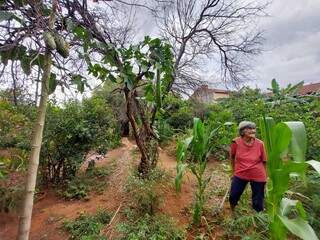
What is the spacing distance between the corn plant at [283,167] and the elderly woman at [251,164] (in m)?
1.51

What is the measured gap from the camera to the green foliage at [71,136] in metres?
5.84

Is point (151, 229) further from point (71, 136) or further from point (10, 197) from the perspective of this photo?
point (71, 136)

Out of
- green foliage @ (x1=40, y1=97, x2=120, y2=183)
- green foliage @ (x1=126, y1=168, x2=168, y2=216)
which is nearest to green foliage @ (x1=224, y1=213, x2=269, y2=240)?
green foliage @ (x1=126, y1=168, x2=168, y2=216)

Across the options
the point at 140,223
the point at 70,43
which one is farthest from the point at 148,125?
the point at 70,43

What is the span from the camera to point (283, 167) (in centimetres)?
240

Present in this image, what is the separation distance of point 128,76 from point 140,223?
1881mm

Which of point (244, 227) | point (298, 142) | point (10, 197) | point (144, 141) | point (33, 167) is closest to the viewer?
point (298, 142)

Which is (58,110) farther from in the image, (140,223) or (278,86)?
(278,86)

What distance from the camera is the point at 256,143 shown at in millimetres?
4285

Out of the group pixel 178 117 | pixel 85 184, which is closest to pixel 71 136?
pixel 85 184

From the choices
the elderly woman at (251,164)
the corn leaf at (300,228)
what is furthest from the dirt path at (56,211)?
the corn leaf at (300,228)

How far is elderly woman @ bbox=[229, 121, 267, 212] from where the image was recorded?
13.9 ft

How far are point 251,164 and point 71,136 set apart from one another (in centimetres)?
320

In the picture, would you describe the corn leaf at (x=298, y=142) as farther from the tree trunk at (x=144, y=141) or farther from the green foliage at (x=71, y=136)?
the green foliage at (x=71, y=136)
